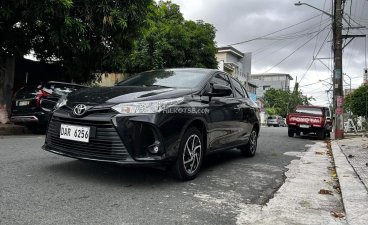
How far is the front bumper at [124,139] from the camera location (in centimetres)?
411

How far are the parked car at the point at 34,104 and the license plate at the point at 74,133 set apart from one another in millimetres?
5843

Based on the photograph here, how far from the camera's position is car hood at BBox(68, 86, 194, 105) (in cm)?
430

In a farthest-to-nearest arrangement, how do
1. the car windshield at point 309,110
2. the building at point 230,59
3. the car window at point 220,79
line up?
the building at point 230,59 < the car windshield at point 309,110 < the car window at point 220,79

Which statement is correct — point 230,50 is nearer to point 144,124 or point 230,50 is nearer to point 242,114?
point 242,114

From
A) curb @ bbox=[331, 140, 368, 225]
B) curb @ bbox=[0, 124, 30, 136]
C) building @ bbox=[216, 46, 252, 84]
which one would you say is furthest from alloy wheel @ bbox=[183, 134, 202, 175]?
building @ bbox=[216, 46, 252, 84]

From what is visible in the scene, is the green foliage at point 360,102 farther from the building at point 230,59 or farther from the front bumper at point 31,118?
the front bumper at point 31,118

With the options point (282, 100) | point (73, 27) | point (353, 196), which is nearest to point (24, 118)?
point (73, 27)

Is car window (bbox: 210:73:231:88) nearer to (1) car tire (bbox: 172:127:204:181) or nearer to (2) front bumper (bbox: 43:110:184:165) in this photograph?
(1) car tire (bbox: 172:127:204:181)

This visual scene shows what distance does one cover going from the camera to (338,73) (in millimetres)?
16625

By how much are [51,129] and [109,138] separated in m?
0.94

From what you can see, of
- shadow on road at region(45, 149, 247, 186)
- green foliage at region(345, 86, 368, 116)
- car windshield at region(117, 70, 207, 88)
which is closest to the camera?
shadow on road at region(45, 149, 247, 186)

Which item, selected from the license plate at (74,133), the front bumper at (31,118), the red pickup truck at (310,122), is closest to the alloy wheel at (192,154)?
the license plate at (74,133)

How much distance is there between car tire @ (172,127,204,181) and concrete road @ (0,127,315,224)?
0.12m

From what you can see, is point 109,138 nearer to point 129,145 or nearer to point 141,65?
point 129,145
